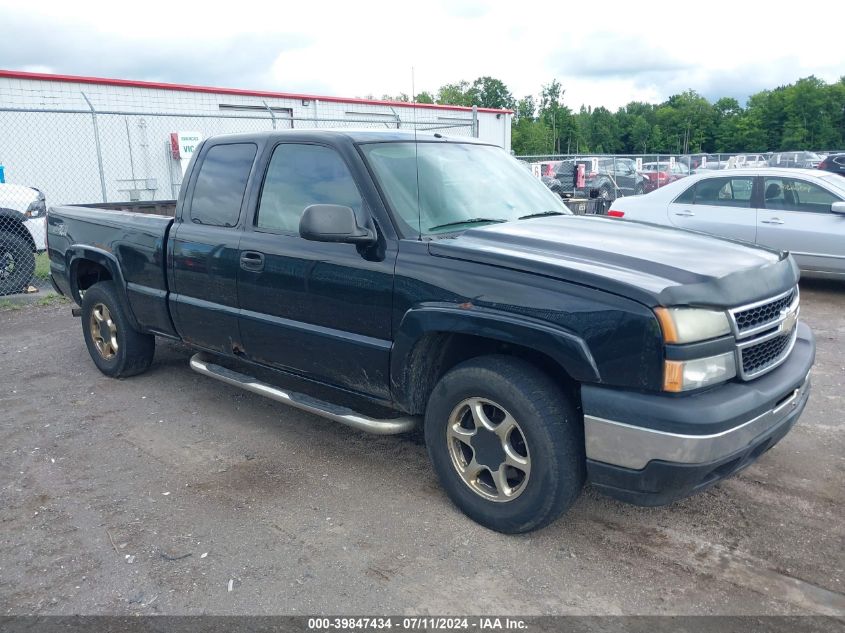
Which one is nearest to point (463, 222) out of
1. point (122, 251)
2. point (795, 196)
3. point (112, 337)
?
point (122, 251)

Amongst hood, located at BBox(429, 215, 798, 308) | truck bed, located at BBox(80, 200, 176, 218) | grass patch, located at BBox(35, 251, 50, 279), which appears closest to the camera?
hood, located at BBox(429, 215, 798, 308)

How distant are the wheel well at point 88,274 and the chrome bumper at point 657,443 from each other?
4.48 m

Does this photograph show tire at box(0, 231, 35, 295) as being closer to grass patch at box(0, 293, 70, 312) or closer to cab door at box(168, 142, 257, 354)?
grass patch at box(0, 293, 70, 312)

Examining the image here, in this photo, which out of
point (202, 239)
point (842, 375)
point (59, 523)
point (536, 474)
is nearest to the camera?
point (536, 474)

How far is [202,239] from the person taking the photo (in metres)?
4.62

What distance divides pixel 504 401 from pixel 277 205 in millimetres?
1981

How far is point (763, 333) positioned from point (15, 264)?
9344 mm

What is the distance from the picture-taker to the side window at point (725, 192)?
9000 millimetres

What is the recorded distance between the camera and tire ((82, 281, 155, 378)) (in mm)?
5598

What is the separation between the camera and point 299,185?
13.8 feet

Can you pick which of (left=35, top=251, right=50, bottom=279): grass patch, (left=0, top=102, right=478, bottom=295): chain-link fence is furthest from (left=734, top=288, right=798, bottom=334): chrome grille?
(left=0, top=102, right=478, bottom=295): chain-link fence

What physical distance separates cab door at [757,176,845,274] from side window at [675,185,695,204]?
0.88 meters

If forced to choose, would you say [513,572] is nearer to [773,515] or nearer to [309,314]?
[773,515]

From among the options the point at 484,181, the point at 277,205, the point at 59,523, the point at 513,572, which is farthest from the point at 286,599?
the point at 484,181
